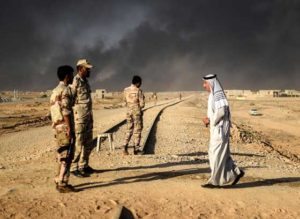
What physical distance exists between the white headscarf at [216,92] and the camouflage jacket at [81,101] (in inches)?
94.5

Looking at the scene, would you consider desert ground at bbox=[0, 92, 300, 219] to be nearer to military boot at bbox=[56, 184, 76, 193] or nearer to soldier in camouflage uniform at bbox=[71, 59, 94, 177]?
military boot at bbox=[56, 184, 76, 193]

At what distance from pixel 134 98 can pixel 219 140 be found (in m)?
4.44

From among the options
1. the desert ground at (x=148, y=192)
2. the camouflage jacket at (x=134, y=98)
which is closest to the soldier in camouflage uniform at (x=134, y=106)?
the camouflage jacket at (x=134, y=98)

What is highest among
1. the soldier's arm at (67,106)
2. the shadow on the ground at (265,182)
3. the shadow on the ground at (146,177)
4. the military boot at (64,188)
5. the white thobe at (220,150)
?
the soldier's arm at (67,106)

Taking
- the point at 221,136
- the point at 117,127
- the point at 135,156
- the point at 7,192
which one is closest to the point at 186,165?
the point at 135,156

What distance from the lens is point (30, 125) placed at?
28672mm

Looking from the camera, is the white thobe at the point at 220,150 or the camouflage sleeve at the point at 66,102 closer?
the camouflage sleeve at the point at 66,102

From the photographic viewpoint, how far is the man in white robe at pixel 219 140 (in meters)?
8.37

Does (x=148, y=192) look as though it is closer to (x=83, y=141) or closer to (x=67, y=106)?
(x=83, y=141)

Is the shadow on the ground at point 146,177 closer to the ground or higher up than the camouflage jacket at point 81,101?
closer to the ground

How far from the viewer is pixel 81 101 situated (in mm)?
9109

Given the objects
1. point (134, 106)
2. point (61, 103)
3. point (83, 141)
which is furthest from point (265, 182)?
point (61, 103)

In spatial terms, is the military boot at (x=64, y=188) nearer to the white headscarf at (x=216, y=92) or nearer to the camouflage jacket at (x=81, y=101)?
the camouflage jacket at (x=81, y=101)

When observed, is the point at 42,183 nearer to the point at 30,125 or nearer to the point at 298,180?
the point at 298,180
